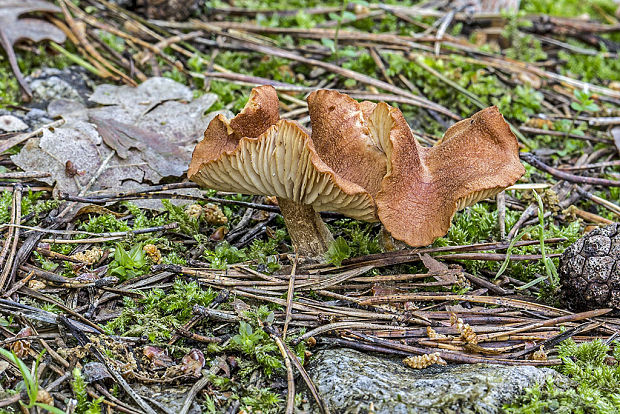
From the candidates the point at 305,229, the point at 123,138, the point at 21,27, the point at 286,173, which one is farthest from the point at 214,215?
the point at 21,27

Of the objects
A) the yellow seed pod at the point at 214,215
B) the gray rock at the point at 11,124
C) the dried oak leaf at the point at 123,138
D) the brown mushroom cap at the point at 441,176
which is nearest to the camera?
the brown mushroom cap at the point at 441,176

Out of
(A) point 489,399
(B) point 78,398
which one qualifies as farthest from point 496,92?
(B) point 78,398

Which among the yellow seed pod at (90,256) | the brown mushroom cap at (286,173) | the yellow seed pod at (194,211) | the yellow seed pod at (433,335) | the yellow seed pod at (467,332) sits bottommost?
the yellow seed pod at (90,256)

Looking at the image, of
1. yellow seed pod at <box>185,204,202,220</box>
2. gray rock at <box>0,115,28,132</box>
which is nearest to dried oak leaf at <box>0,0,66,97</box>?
gray rock at <box>0,115,28,132</box>

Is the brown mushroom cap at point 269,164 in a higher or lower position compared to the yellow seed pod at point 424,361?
higher

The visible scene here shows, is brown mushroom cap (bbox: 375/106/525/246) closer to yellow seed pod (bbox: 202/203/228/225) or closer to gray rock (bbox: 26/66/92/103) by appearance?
yellow seed pod (bbox: 202/203/228/225)

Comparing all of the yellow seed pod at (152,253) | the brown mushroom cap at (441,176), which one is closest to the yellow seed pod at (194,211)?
the yellow seed pod at (152,253)

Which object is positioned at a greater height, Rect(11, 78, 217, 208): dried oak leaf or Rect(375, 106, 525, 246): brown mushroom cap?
Rect(375, 106, 525, 246): brown mushroom cap

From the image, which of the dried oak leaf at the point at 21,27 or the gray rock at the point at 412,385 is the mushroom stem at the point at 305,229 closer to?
the gray rock at the point at 412,385
